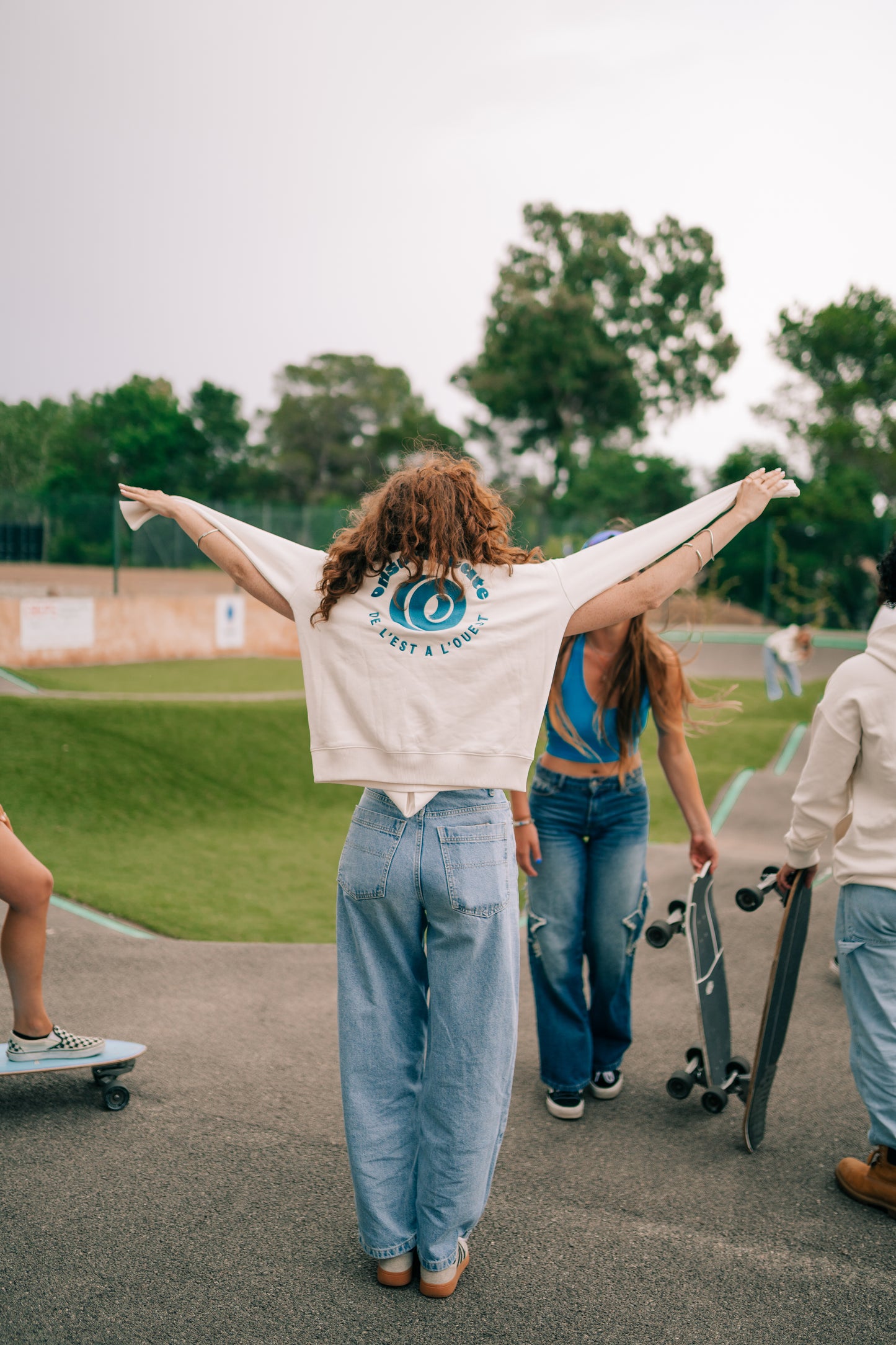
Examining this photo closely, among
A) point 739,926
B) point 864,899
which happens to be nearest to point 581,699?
point 864,899

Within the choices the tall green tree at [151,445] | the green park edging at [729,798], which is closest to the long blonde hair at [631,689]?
the green park edging at [729,798]

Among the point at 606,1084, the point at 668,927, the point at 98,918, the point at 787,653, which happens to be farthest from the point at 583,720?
the point at 787,653

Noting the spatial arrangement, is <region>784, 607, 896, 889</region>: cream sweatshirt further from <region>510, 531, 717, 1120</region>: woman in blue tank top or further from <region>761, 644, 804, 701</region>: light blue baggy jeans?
<region>761, 644, 804, 701</region>: light blue baggy jeans

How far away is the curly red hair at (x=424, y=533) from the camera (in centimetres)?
214

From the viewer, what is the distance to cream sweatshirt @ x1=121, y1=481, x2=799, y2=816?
84.4 inches

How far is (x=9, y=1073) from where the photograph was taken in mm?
2961

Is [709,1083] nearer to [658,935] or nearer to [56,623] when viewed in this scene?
[658,935]

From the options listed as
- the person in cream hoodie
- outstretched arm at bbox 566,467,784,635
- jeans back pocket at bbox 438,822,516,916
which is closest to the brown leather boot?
the person in cream hoodie

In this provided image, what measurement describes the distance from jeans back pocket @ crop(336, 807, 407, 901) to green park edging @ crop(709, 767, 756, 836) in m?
5.32

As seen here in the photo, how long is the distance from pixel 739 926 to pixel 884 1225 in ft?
8.57

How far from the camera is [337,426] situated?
63250mm

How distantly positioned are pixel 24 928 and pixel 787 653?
396 inches

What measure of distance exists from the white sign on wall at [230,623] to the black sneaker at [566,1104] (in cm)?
1712

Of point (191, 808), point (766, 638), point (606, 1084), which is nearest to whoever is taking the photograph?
point (606, 1084)
